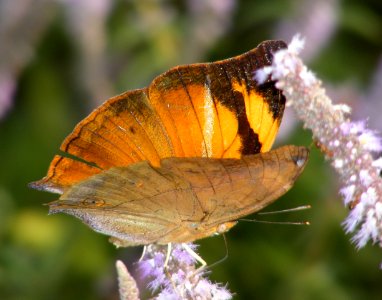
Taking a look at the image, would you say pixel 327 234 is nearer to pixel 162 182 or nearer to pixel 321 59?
pixel 321 59

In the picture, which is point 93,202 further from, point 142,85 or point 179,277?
point 142,85

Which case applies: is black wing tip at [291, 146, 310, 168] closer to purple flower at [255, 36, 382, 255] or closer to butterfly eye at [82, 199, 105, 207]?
purple flower at [255, 36, 382, 255]

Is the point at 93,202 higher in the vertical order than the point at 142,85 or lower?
lower

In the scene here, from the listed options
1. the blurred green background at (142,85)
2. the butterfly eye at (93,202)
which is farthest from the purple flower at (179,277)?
the blurred green background at (142,85)

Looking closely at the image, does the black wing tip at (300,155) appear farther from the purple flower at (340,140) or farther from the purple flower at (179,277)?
the purple flower at (179,277)

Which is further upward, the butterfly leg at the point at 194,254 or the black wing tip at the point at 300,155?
the black wing tip at the point at 300,155

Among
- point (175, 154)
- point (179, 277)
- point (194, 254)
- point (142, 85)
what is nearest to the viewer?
point (179, 277)

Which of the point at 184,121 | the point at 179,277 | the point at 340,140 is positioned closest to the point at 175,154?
the point at 184,121
